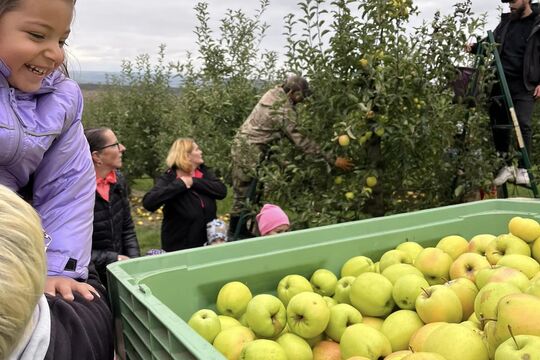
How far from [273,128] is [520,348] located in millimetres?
3096

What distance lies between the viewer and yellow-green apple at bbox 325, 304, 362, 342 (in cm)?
145

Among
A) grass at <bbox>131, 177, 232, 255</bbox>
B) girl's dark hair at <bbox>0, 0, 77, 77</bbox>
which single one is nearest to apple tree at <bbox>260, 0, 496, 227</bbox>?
girl's dark hair at <bbox>0, 0, 77, 77</bbox>

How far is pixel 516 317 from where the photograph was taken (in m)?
1.10

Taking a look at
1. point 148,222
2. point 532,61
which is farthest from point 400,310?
point 148,222

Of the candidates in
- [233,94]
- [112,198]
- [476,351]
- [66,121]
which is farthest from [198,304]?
[233,94]

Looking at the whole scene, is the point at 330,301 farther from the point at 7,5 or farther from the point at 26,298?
the point at 7,5

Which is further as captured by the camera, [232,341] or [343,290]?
[343,290]

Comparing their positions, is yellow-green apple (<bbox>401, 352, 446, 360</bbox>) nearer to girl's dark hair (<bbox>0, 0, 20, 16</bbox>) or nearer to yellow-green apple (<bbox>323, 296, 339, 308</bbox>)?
yellow-green apple (<bbox>323, 296, 339, 308</bbox>)

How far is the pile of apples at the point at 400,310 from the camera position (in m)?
1.15

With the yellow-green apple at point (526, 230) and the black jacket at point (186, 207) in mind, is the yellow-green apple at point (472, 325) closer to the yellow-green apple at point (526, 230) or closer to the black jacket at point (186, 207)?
the yellow-green apple at point (526, 230)

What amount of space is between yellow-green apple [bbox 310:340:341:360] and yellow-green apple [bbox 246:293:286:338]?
4.3 inches

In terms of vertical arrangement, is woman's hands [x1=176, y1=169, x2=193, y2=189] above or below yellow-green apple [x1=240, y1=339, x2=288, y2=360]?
above

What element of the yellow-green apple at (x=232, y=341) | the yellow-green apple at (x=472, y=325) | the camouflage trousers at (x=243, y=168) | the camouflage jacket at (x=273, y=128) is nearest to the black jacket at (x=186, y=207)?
the camouflage trousers at (x=243, y=168)

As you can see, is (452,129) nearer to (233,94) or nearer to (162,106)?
(233,94)
